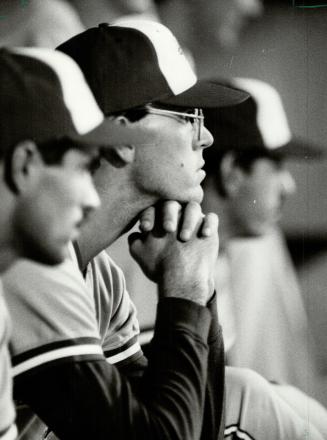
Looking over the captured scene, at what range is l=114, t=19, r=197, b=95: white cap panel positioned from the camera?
115 centimetres

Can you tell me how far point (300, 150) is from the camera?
153 cm

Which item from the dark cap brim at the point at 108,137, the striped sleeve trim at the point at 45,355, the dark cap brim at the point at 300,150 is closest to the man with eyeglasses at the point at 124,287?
the striped sleeve trim at the point at 45,355

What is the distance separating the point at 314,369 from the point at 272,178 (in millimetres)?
481

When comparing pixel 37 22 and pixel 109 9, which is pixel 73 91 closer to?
pixel 37 22

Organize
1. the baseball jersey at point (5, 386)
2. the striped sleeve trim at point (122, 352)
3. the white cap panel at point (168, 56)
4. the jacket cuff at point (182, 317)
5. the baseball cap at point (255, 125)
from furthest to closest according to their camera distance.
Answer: the baseball cap at point (255, 125)
the striped sleeve trim at point (122, 352)
the white cap panel at point (168, 56)
the jacket cuff at point (182, 317)
the baseball jersey at point (5, 386)

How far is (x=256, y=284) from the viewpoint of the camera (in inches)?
62.9

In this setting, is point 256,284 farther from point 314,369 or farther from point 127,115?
point 127,115

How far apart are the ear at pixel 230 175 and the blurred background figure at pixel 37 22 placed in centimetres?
42

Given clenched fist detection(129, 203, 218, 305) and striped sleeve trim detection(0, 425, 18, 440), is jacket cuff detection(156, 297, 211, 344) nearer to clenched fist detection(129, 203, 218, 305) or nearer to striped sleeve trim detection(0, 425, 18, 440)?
clenched fist detection(129, 203, 218, 305)

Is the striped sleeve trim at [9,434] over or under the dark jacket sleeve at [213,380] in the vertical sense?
over

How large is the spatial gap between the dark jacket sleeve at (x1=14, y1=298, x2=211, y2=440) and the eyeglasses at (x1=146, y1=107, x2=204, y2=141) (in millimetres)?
395

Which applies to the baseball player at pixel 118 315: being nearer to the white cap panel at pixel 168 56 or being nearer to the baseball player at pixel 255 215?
the white cap panel at pixel 168 56

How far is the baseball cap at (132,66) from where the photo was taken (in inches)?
44.1

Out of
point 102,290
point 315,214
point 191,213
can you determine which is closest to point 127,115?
point 191,213
